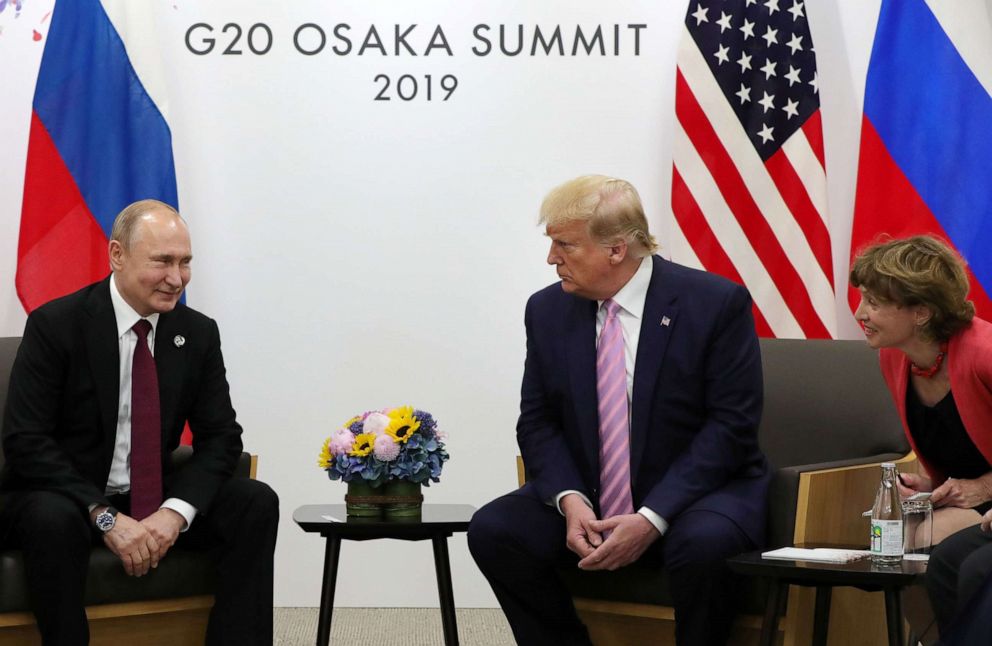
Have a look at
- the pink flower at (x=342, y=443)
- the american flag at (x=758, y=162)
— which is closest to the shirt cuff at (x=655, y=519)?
the pink flower at (x=342, y=443)

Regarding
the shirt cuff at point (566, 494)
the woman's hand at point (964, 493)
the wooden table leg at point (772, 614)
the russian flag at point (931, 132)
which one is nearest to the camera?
the wooden table leg at point (772, 614)

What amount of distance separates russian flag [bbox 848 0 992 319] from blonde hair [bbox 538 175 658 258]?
56.5 inches

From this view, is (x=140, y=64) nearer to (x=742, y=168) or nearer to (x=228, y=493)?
(x=228, y=493)

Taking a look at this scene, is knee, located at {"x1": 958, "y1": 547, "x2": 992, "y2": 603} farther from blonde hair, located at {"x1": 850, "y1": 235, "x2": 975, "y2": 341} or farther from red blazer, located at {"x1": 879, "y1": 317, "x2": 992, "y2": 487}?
blonde hair, located at {"x1": 850, "y1": 235, "x2": 975, "y2": 341}

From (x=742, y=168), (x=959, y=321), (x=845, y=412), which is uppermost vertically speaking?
(x=742, y=168)

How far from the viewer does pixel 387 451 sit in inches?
136

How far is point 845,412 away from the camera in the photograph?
377 cm

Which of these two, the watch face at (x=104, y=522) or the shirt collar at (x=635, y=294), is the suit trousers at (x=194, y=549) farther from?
the shirt collar at (x=635, y=294)

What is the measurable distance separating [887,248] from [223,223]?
256 cm

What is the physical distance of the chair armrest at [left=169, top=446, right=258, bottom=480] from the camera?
3.60 metres

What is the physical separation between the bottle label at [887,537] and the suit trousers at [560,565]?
1.27ft

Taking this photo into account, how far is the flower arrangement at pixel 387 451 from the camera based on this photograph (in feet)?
11.4

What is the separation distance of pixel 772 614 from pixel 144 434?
5.62 ft

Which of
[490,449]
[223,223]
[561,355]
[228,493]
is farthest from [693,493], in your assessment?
[223,223]
